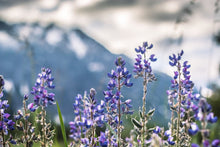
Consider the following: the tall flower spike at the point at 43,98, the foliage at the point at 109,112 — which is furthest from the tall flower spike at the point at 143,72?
the tall flower spike at the point at 43,98

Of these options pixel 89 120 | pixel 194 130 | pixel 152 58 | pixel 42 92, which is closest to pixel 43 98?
pixel 42 92

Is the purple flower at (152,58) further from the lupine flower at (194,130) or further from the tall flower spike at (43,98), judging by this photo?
the lupine flower at (194,130)

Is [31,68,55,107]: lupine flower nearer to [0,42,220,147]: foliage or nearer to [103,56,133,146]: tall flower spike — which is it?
[0,42,220,147]: foliage

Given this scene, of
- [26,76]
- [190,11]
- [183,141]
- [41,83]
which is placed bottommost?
[183,141]

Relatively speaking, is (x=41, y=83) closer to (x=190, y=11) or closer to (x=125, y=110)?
(x=125, y=110)

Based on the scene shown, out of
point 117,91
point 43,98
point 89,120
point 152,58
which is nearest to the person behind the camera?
point 89,120

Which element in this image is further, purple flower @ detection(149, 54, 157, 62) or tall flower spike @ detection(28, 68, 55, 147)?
purple flower @ detection(149, 54, 157, 62)

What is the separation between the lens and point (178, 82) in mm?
3760

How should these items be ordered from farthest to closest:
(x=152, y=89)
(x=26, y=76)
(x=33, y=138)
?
(x=26, y=76), (x=152, y=89), (x=33, y=138)

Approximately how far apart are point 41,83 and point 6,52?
586 feet

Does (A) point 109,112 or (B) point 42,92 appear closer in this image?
(B) point 42,92

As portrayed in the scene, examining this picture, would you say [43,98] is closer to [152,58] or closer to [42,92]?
[42,92]

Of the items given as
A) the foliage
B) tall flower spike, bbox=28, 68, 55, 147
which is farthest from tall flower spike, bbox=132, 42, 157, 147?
tall flower spike, bbox=28, 68, 55, 147

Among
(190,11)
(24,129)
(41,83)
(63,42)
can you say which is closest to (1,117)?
(24,129)
